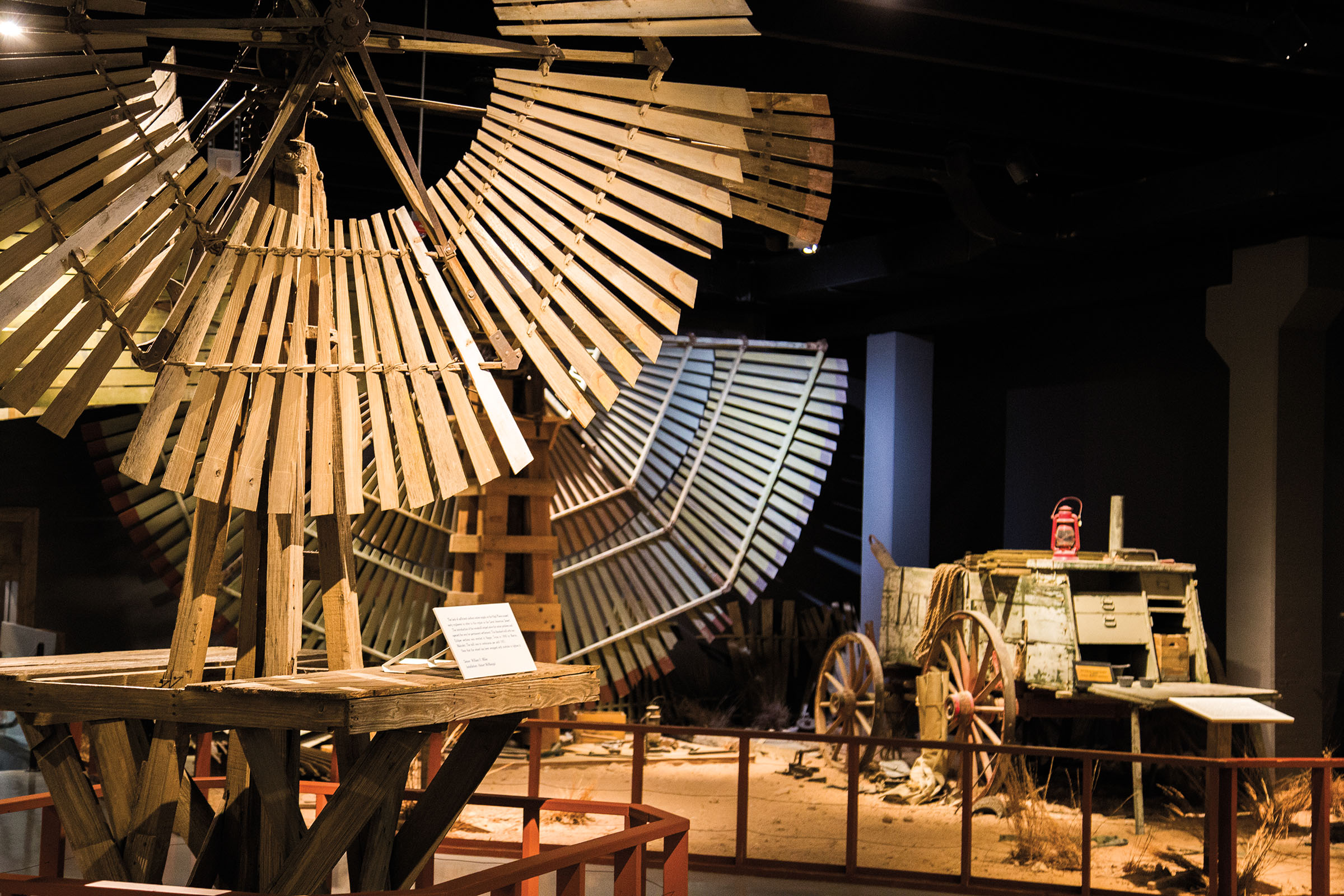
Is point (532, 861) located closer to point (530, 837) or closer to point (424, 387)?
point (530, 837)

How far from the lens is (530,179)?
2430 millimetres

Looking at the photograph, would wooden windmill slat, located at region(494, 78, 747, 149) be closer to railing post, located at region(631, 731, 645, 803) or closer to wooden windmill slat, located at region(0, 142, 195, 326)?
wooden windmill slat, located at region(0, 142, 195, 326)

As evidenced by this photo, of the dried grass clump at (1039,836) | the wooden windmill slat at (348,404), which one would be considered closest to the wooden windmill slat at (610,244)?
the wooden windmill slat at (348,404)

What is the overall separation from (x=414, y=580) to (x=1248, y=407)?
4.60 m

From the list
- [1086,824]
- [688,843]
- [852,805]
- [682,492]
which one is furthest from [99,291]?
[682,492]

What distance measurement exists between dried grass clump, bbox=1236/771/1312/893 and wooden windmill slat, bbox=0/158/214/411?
15.2 feet

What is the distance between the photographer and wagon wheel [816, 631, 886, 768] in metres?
7.11

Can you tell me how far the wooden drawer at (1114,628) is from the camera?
20.0 feet

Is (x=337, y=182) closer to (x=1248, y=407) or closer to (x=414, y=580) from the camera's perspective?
(x=414, y=580)

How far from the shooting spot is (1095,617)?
6.15 meters

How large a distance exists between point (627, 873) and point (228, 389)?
134 cm

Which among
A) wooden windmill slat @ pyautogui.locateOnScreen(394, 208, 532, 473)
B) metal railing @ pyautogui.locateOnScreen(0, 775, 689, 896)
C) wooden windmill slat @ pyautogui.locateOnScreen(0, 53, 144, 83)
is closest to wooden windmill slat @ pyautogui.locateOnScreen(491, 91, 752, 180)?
wooden windmill slat @ pyautogui.locateOnScreen(394, 208, 532, 473)

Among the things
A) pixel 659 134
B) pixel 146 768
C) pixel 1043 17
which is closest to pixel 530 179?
pixel 659 134

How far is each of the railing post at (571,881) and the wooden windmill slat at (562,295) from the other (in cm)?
101
